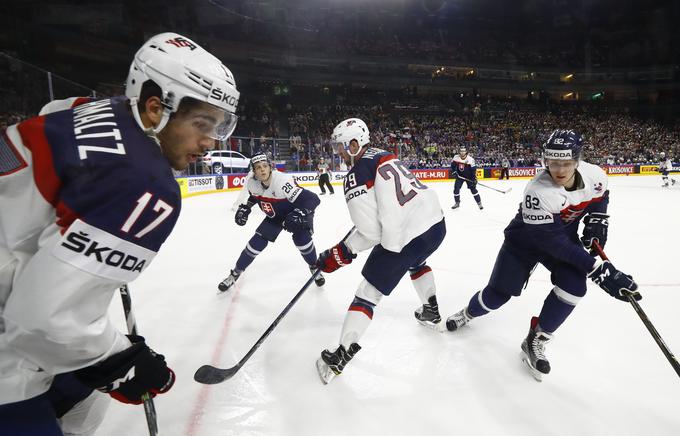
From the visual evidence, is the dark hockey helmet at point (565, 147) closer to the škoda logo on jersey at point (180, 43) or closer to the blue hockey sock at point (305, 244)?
the škoda logo on jersey at point (180, 43)

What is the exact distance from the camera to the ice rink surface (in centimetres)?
187

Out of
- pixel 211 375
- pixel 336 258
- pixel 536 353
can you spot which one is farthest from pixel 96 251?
pixel 536 353

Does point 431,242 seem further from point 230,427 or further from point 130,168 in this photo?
point 130,168

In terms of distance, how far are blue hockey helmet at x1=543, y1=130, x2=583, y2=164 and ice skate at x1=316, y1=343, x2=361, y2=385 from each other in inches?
66.2

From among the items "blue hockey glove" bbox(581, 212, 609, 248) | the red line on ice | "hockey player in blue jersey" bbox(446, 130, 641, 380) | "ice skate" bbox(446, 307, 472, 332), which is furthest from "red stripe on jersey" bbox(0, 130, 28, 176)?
"blue hockey glove" bbox(581, 212, 609, 248)

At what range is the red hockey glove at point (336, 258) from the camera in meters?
2.49

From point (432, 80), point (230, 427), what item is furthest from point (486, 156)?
point (230, 427)

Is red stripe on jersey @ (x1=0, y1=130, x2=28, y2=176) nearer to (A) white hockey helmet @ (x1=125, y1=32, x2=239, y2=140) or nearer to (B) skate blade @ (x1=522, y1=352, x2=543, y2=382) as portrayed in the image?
(A) white hockey helmet @ (x1=125, y1=32, x2=239, y2=140)

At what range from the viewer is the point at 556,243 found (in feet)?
6.91

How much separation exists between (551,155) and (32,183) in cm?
241

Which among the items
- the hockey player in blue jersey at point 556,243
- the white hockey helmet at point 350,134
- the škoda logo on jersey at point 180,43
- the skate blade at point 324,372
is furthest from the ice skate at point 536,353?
the škoda logo on jersey at point 180,43

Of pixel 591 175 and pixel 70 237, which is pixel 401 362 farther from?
pixel 70 237

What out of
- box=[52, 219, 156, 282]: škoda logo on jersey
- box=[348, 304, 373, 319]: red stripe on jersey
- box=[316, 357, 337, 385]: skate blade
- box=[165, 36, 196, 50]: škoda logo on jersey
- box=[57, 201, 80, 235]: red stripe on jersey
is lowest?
box=[316, 357, 337, 385]: skate blade

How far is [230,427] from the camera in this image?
1.82 meters
